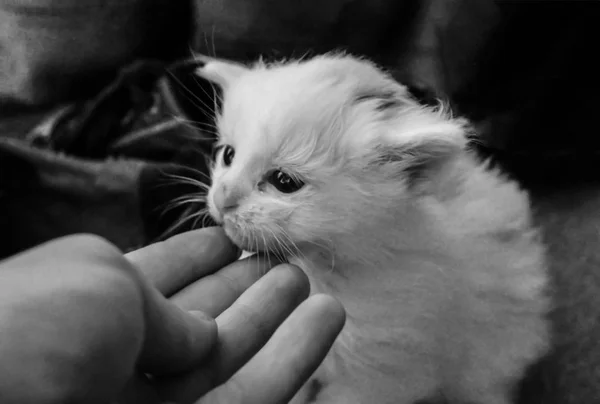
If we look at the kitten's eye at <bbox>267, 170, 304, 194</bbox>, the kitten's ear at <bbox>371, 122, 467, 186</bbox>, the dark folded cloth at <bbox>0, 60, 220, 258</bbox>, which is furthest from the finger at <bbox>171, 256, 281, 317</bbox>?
the dark folded cloth at <bbox>0, 60, 220, 258</bbox>

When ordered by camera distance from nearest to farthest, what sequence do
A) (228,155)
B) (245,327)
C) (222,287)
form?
1. (245,327)
2. (222,287)
3. (228,155)

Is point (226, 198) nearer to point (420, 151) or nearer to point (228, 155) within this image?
point (228, 155)

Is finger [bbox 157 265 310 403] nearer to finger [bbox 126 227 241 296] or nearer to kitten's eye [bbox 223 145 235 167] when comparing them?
finger [bbox 126 227 241 296]

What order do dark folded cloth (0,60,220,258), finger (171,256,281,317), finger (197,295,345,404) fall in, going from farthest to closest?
dark folded cloth (0,60,220,258), finger (171,256,281,317), finger (197,295,345,404)

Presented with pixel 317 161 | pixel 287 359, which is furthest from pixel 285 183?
pixel 287 359

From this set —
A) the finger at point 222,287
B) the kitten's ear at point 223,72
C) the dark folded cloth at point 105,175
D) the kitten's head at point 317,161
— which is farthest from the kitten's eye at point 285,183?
the dark folded cloth at point 105,175

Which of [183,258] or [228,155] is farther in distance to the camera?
[228,155]

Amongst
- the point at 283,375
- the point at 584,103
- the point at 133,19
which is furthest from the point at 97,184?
the point at 584,103

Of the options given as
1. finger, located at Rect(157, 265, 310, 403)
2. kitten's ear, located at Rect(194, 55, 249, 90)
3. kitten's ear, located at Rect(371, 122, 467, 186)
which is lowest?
finger, located at Rect(157, 265, 310, 403)
